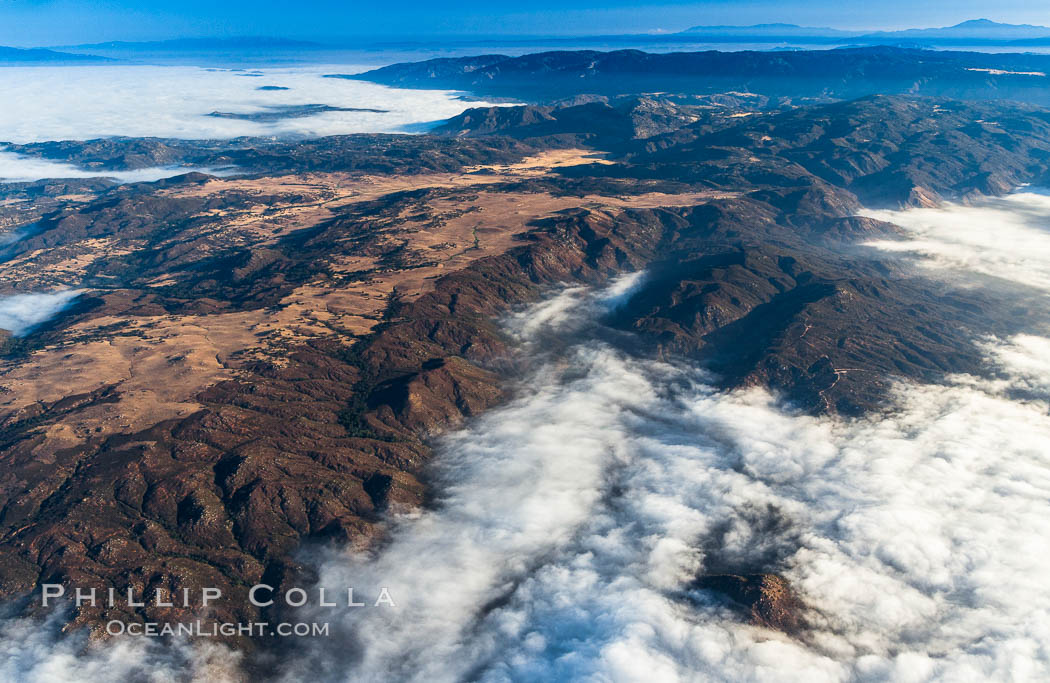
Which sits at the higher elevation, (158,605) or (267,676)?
(158,605)

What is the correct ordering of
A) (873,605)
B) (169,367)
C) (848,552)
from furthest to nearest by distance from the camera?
1. (169,367)
2. (848,552)
3. (873,605)

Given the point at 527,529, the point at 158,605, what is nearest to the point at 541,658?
the point at 527,529

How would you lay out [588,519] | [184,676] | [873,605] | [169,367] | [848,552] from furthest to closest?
[169,367] → [588,519] → [848,552] → [873,605] → [184,676]

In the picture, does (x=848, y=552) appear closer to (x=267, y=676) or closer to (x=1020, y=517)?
(x=1020, y=517)

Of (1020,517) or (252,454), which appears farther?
(252,454)

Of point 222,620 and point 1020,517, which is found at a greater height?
point 1020,517

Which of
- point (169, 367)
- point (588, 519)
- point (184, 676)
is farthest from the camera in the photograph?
point (169, 367)

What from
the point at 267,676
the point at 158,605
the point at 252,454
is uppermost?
the point at 252,454

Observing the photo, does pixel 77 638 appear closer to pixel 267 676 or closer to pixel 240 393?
pixel 267 676

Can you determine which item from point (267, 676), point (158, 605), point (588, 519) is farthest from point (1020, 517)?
point (158, 605)
